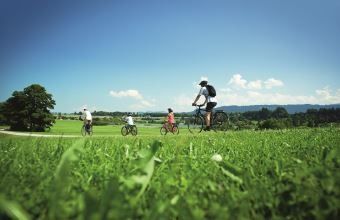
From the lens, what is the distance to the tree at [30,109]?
91.8 m

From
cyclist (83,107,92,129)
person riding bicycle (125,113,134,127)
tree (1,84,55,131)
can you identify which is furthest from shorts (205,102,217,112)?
tree (1,84,55,131)

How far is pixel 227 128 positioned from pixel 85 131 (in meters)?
20.0

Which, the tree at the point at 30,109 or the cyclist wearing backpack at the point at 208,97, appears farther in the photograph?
the tree at the point at 30,109

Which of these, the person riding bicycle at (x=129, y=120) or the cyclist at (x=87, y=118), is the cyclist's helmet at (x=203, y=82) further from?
the cyclist at (x=87, y=118)

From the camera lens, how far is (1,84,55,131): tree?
3615 inches

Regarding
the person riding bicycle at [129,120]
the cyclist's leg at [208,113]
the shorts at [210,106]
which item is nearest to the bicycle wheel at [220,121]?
the cyclist's leg at [208,113]

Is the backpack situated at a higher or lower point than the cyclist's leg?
higher

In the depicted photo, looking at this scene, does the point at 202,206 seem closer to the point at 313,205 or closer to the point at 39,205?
the point at 313,205

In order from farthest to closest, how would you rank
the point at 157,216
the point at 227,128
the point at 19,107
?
the point at 19,107
the point at 227,128
the point at 157,216

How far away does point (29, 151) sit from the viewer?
354 centimetres

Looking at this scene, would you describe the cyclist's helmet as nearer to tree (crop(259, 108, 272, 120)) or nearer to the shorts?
the shorts

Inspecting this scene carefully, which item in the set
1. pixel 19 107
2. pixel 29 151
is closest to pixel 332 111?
pixel 19 107

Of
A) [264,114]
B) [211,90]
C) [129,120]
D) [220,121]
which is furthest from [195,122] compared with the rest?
[264,114]

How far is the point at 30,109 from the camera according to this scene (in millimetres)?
93312
